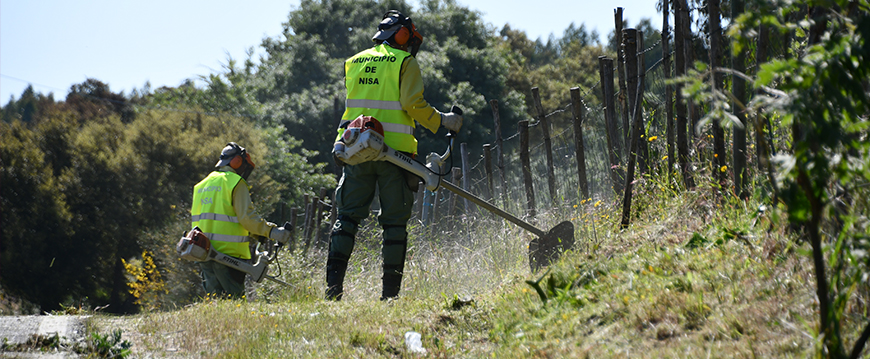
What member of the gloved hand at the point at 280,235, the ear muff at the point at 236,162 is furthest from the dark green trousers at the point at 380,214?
the ear muff at the point at 236,162

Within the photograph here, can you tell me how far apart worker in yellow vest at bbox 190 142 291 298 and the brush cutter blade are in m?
3.20

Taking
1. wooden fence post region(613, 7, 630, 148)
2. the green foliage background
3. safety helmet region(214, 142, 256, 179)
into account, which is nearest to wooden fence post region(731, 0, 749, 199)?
wooden fence post region(613, 7, 630, 148)

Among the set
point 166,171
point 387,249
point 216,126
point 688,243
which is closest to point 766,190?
point 688,243

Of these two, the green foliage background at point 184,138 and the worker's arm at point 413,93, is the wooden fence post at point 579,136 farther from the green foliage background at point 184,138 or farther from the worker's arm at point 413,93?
the green foliage background at point 184,138

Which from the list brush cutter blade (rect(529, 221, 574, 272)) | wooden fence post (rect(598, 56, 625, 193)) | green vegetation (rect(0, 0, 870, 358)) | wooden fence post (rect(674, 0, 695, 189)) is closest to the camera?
green vegetation (rect(0, 0, 870, 358))

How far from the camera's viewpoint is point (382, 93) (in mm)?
5109

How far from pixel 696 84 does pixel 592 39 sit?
199 feet

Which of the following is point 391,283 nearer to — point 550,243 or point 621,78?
point 550,243

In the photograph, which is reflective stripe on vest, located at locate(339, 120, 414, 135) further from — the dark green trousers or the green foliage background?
the green foliage background

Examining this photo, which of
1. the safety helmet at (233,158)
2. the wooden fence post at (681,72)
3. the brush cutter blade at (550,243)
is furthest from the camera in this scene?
the safety helmet at (233,158)

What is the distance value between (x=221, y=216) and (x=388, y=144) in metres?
2.78

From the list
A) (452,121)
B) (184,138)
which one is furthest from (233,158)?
(184,138)

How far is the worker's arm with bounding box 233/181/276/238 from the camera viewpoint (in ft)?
23.5

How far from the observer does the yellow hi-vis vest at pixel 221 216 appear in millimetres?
7159
